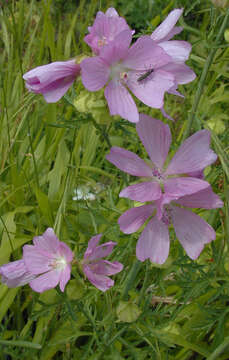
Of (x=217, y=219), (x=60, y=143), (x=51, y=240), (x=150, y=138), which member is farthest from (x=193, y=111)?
(x=60, y=143)

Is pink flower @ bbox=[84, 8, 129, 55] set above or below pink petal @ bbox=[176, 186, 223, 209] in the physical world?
above

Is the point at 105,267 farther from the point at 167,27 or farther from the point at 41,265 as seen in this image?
the point at 167,27

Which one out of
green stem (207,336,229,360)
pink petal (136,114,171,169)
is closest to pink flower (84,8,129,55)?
pink petal (136,114,171,169)

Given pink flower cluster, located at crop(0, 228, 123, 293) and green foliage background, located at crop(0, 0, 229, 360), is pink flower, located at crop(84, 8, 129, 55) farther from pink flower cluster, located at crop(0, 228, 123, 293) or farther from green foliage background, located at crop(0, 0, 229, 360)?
pink flower cluster, located at crop(0, 228, 123, 293)

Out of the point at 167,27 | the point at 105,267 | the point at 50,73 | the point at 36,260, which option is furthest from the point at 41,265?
the point at 167,27

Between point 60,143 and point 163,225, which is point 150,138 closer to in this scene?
point 163,225

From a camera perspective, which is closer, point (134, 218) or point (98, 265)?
point (134, 218)
